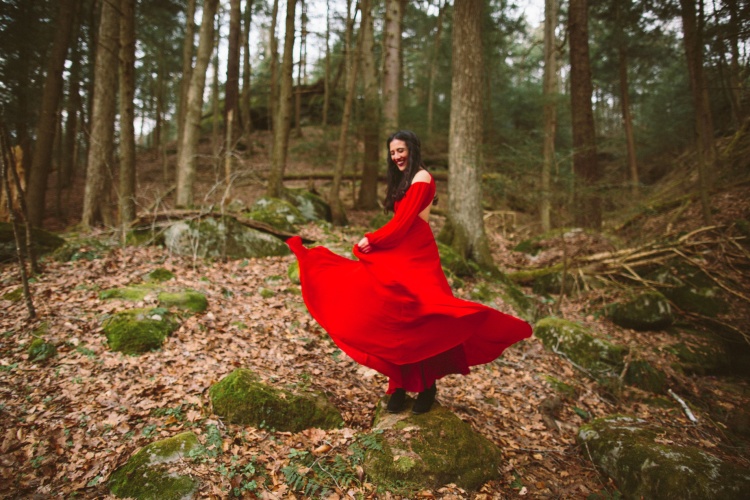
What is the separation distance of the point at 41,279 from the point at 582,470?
6965 mm

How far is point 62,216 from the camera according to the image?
1421 centimetres

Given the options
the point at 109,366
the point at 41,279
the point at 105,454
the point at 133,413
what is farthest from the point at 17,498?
the point at 41,279

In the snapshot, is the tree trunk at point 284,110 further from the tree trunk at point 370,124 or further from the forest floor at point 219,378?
the forest floor at point 219,378

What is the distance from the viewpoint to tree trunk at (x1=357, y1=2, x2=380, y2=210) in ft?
38.5

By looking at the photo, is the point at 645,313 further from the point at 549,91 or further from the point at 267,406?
the point at 549,91

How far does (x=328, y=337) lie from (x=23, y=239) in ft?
16.5

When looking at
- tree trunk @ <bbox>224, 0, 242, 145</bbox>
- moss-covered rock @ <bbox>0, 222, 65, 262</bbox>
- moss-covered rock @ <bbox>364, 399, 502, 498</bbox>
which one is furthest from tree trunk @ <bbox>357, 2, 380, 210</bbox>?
moss-covered rock @ <bbox>364, 399, 502, 498</bbox>

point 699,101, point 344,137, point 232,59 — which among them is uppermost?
point 232,59

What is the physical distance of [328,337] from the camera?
5215 mm

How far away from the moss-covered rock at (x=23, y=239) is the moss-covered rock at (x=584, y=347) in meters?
7.84

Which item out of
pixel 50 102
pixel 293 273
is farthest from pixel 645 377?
pixel 50 102

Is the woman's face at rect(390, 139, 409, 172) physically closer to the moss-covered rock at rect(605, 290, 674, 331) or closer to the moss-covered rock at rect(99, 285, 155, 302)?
the moss-covered rock at rect(99, 285, 155, 302)

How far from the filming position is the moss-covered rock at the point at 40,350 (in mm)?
3816

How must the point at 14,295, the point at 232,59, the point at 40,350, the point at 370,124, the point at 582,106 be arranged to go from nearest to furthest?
1. the point at 40,350
2. the point at 14,295
3. the point at 582,106
4. the point at 370,124
5. the point at 232,59
